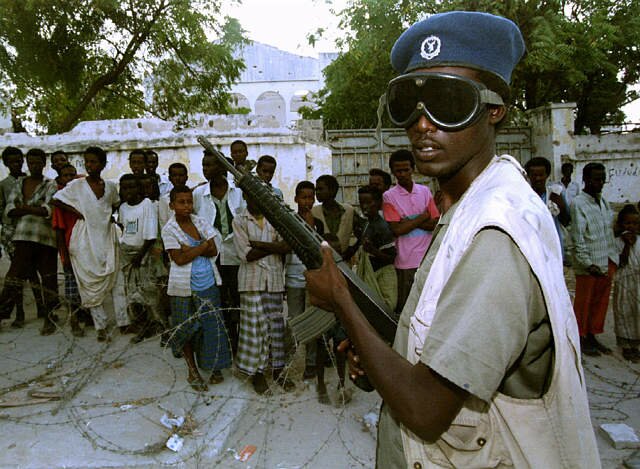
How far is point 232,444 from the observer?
322 centimetres

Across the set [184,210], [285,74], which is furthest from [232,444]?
[285,74]

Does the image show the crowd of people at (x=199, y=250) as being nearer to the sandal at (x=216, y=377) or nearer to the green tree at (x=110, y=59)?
the sandal at (x=216, y=377)

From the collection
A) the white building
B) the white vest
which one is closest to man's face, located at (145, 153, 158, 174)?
the white vest

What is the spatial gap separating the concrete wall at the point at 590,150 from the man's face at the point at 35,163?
419 inches

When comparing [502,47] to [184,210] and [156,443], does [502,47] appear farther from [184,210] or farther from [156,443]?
[184,210]

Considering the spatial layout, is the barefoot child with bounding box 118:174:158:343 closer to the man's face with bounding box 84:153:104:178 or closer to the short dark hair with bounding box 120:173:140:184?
the short dark hair with bounding box 120:173:140:184

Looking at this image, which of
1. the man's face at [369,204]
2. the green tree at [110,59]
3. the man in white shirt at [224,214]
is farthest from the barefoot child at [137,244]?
the green tree at [110,59]

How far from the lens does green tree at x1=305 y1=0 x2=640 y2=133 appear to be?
10.7m

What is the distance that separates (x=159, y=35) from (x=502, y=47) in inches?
455

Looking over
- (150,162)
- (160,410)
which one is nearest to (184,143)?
(150,162)

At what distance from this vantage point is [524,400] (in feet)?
3.14

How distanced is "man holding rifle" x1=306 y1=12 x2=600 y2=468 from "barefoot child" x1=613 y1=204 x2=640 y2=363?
171 inches

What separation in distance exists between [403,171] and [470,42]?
11.5 feet

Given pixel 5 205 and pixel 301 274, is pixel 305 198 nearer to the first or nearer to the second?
pixel 301 274
